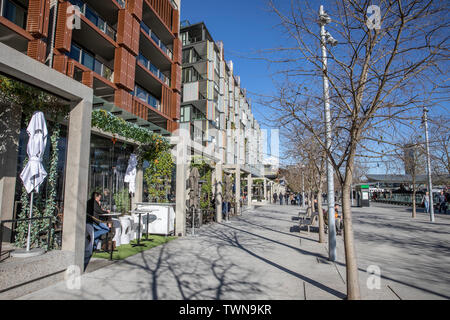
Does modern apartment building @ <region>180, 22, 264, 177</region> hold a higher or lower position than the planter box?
higher

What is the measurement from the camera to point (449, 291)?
14.8 ft

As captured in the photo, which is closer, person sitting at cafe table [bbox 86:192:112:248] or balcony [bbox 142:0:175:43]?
person sitting at cafe table [bbox 86:192:112:248]

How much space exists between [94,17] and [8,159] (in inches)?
495

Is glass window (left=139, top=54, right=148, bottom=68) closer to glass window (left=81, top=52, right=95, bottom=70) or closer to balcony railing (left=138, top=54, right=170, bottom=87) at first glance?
balcony railing (left=138, top=54, right=170, bottom=87)

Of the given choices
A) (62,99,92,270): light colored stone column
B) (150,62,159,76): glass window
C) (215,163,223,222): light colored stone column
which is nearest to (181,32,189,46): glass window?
(150,62,159,76): glass window

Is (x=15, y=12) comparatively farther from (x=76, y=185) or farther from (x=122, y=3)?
(x=76, y=185)

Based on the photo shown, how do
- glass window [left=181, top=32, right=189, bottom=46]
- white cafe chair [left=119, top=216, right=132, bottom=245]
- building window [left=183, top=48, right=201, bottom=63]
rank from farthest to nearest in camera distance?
glass window [left=181, top=32, right=189, bottom=46], building window [left=183, top=48, right=201, bottom=63], white cafe chair [left=119, top=216, right=132, bottom=245]

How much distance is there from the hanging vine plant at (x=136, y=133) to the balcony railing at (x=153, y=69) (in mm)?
10806

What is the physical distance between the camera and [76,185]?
4.91 meters

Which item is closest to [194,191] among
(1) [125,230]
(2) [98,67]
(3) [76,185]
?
(1) [125,230]

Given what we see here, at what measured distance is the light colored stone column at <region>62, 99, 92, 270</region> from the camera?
194 inches

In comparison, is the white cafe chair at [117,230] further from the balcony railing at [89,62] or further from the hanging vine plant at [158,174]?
the balcony railing at [89,62]

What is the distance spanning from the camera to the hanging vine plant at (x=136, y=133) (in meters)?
7.34

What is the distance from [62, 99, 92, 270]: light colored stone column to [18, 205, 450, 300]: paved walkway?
2.30 feet
